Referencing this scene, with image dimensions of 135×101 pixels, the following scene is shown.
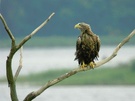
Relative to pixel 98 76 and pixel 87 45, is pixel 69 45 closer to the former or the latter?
pixel 98 76

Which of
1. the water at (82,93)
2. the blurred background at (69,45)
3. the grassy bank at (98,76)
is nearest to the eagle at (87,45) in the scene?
the water at (82,93)

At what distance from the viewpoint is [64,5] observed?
1485 inches

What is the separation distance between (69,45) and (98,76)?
9952 mm

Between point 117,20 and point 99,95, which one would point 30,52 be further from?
point 99,95

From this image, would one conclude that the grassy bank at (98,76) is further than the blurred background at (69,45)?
No

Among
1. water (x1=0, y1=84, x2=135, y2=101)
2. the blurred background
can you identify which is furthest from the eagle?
the blurred background

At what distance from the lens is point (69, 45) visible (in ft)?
114

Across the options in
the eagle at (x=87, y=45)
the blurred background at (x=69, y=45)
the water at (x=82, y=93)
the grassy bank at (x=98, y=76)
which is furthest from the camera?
the blurred background at (x=69, y=45)

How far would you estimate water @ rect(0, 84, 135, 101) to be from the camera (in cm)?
2333

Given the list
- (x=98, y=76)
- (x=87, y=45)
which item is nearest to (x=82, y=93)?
(x=98, y=76)

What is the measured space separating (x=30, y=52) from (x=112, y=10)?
4.83 m

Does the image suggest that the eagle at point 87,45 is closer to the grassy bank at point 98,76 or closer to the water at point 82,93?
the water at point 82,93

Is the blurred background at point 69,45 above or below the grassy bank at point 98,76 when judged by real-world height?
above

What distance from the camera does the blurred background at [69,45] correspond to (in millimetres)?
25203
